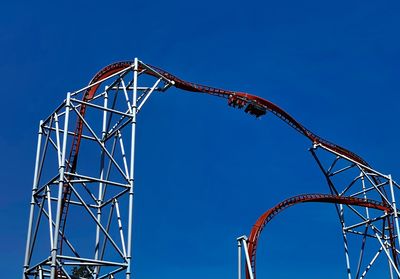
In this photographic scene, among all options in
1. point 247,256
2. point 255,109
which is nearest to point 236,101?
point 255,109

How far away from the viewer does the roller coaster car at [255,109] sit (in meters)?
35.5

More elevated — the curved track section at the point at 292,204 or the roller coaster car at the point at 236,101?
the roller coaster car at the point at 236,101

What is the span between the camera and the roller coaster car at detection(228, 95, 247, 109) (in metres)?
35.0

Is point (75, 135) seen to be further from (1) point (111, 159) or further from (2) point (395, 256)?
(2) point (395, 256)

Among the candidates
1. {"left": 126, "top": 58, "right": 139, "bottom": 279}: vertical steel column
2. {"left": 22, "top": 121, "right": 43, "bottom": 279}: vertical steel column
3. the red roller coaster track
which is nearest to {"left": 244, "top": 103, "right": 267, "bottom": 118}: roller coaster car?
the red roller coaster track

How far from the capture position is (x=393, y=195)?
34969mm

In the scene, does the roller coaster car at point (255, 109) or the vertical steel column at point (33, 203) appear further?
the roller coaster car at point (255, 109)

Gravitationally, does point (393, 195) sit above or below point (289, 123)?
below

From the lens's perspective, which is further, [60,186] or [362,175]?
[362,175]

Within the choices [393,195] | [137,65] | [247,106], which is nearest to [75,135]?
[137,65]

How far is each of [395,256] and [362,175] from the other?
16.3 feet

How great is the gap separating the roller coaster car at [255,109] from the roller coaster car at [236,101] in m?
0.34

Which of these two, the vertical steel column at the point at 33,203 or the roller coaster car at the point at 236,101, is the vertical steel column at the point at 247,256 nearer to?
the roller coaster car at the point at 236,101

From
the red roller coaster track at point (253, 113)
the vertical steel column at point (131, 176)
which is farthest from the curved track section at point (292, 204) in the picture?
the vertical steel column at point (131, 176)
